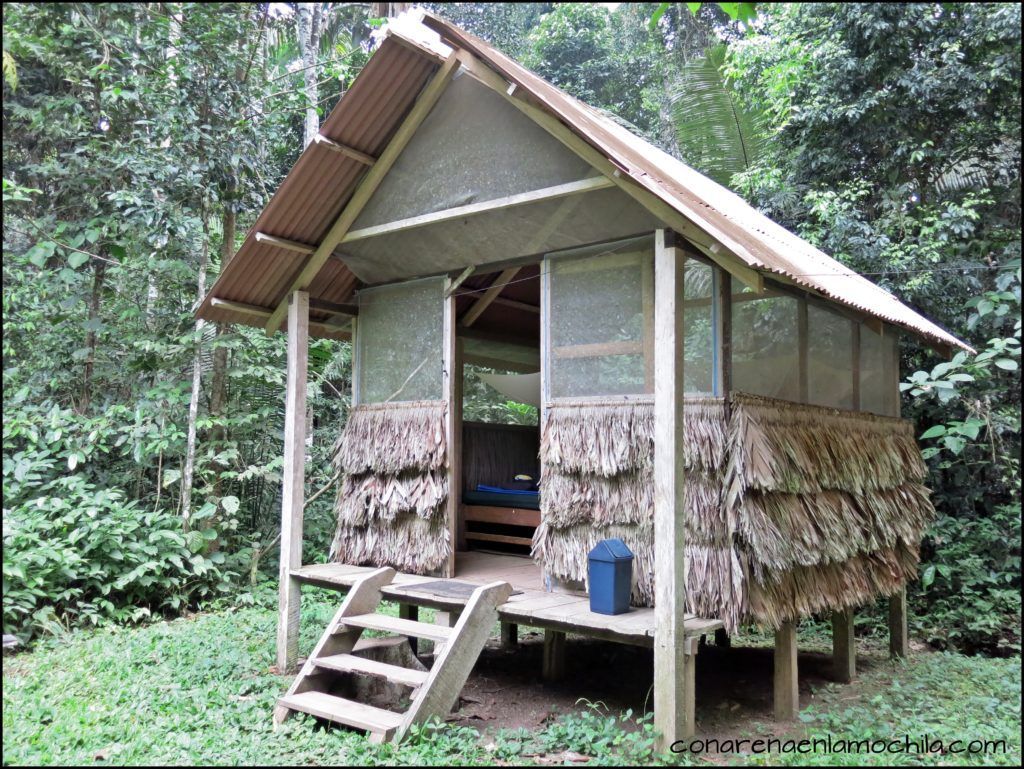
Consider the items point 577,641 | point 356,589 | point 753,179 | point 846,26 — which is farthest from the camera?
point 753,179

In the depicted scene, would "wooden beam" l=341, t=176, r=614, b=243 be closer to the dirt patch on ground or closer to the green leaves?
the dirt patch on ground

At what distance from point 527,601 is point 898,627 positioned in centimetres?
402

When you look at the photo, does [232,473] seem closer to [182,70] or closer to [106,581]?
[106,581]

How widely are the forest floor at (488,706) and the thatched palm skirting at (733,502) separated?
76 cm

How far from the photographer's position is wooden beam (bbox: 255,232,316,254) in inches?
227

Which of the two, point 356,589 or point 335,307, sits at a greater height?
point 335,307

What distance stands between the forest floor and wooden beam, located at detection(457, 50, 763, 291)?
2.48m

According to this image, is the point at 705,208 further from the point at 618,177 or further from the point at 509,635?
the point at 509,635

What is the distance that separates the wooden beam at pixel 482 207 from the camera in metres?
4.87

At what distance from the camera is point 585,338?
5238 millimetres

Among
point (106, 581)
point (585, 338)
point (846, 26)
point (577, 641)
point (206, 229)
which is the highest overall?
point (846, 26)

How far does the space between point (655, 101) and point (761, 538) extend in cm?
1190

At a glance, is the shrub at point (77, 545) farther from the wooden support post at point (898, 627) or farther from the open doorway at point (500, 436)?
the wooden support post at point (898, 627)

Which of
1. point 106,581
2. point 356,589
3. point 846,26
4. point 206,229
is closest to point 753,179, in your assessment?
point 846,26
